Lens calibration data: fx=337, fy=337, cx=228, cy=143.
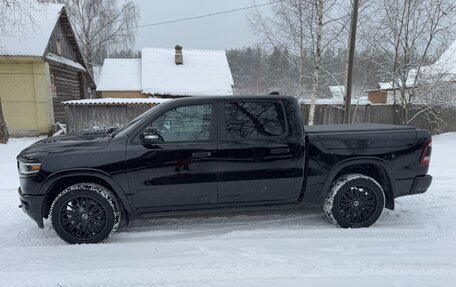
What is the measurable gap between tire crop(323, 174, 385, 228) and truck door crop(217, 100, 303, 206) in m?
0.59

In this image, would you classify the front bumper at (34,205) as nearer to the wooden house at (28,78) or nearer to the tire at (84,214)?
the tire at (84,214)

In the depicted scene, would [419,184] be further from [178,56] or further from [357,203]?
[178,56]

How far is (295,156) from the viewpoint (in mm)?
4348

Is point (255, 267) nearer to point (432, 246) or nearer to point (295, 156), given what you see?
point (295, 156)

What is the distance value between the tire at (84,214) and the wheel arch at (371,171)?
2789 millimetres

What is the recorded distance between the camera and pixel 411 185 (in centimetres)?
462

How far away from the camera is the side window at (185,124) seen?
13.8 feet

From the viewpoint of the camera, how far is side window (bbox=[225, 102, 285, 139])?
430 centimetres

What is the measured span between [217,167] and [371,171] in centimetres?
221

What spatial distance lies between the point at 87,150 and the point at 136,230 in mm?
1280

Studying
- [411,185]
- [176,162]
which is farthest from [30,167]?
[411,185]

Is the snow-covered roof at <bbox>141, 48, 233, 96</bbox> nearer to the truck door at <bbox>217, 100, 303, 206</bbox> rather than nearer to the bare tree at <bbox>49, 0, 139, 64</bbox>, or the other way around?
the bare tree at <bbox>49, 0, 139, 64</bbox>

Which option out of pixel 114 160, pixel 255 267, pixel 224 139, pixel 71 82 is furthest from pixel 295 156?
pixel 71 82

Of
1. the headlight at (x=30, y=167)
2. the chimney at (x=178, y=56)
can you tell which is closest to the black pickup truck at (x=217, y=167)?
the headlight at (x=30, y=167)
